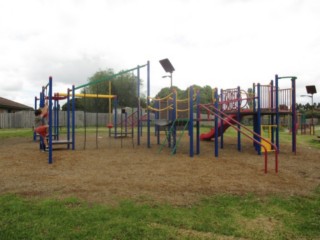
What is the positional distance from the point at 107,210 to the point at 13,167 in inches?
169

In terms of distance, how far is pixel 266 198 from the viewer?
445 centimetres

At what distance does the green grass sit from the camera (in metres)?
3.09

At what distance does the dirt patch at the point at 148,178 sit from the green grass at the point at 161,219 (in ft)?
1.32

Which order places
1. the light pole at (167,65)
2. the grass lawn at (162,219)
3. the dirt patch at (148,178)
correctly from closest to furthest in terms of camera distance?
the grass lawn at (162,219) → the dirt patch at (148,178) → the light pole at (167,65)

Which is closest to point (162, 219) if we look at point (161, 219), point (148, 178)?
point (161, 219)

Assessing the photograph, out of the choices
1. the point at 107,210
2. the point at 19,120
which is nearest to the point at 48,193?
the point at 107,210

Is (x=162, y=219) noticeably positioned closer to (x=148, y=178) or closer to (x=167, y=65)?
(x=148, y=178)

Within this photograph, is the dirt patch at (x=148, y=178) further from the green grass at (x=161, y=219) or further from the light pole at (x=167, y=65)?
the light pole at (x=167, y=65)

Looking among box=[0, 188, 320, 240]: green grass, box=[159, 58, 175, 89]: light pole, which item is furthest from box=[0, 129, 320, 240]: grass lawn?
box=[159, 58, 175, 89]: light pole

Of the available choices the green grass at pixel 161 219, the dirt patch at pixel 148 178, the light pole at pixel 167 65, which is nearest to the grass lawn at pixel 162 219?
the green grass at pixel 161 219

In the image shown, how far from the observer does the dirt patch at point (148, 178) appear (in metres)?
4.68

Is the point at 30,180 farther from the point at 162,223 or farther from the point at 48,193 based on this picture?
the point at 162,223

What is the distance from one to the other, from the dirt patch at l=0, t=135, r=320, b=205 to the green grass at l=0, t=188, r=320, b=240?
0.40 metres

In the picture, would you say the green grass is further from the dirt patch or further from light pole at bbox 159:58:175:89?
light pole at bbox 159:58:175:89
